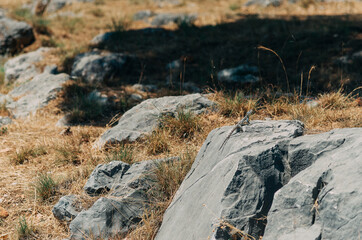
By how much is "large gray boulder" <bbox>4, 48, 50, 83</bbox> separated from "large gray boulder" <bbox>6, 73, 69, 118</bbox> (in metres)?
0.71

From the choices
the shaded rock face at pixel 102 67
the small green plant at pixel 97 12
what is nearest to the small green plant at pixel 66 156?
the shaded rock face at pixel 102 67

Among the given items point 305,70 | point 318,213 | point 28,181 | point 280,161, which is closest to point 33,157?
point 28,181

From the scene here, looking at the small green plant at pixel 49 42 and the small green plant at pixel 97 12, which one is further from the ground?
the small green plant at pixel 97 12

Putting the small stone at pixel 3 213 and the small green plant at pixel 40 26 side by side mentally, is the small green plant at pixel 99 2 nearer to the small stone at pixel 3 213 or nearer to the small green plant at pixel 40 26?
the small green plant at pixel 40 26

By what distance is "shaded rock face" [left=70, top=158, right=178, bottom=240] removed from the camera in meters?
2.77

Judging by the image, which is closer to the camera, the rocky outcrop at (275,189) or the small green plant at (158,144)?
the rocky outcrop at (275,189)

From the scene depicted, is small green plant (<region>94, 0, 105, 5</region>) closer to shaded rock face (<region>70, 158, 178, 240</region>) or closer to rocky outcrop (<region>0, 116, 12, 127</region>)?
rocky outcrop (<region>0, 116, 12, 127</region>)

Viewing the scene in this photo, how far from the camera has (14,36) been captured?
849 centimetres

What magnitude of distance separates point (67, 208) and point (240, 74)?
3935mm

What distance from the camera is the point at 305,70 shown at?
586cm

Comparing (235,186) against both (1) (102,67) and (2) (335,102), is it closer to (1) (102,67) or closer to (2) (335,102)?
(2) (335,102)

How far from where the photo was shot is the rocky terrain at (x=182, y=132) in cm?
208

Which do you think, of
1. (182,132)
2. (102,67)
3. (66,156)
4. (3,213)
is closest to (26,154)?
(66,156)

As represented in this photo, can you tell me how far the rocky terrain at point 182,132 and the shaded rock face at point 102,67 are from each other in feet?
0.08
